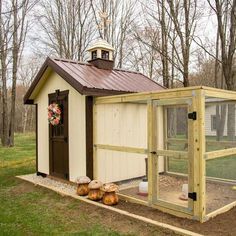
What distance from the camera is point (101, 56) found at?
8.01 meters

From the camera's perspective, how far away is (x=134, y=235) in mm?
3871

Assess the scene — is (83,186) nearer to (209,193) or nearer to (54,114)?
(54,114)

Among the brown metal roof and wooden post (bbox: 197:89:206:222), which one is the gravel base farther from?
wooden post (bbox: 197:89:206:222)

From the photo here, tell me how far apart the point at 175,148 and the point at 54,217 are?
2.27 metres

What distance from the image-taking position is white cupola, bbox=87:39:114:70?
7823 millimetres

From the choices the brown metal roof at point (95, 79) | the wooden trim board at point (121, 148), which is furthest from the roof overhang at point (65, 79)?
the wooden trim board at point (121, 148)

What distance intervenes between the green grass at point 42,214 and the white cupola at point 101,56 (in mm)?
3496

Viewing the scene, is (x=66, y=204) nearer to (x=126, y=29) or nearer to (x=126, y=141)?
(x=126, y=141)

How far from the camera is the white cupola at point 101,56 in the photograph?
25.7 ft

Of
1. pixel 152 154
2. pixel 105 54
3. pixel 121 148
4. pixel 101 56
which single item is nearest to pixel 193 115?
pixel 152 154

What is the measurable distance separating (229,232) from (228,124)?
186 centimetres

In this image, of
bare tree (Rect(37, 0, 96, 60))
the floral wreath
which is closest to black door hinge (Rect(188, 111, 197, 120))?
the floral wreath

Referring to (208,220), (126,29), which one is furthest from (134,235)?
(126,29)

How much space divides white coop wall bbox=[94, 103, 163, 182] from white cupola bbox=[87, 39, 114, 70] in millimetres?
1761
